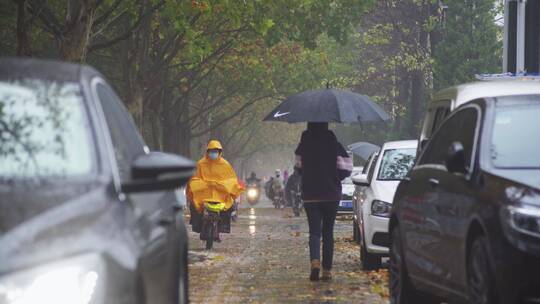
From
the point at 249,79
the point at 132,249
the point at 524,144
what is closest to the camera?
the point at 132,249

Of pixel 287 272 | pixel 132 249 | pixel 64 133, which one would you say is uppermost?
pixel 64 133

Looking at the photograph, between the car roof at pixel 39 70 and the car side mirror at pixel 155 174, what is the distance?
576 mm

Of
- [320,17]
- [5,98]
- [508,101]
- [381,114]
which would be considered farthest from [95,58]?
[5,98]

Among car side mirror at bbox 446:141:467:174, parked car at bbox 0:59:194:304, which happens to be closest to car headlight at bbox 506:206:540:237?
car side mirror at bbox 446:141:467:174

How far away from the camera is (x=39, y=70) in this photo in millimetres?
6066

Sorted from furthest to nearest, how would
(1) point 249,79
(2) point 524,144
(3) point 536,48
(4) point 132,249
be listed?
(1) point 249,79, (3) point 536,48, (2) point 524,144, (4) point 132,249

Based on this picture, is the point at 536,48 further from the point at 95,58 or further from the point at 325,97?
the point at 95,58

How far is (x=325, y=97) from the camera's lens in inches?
725

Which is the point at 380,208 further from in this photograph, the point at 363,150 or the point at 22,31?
the point at 363,150

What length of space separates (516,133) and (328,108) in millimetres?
9124

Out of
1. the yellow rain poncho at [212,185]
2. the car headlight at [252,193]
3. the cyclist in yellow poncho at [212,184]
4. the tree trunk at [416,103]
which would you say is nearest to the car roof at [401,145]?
the cyclist in yellow poncho at [212,184]

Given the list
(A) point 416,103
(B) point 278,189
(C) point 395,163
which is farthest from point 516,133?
(B) point 278,189

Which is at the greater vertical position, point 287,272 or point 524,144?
point 524,144

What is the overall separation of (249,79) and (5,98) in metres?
47.7
